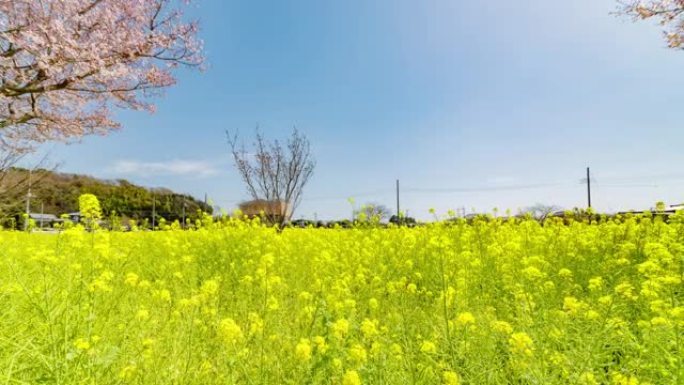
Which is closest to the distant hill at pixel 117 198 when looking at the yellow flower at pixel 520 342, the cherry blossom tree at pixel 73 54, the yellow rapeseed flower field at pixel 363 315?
the cherry blossom tree at pixel 73 54

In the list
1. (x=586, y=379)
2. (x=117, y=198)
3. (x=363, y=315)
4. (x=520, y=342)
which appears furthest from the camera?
(x=117, y=198)

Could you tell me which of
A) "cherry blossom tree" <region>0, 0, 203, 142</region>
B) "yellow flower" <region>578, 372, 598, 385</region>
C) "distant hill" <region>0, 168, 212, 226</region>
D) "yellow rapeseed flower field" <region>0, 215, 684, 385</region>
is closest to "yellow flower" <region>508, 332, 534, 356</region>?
"yellow rapeseed flower field" <region>0, 215, 684, 385</region>

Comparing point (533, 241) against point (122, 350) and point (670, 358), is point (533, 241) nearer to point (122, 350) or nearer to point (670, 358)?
point (670, 358)

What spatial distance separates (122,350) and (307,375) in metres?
1.21

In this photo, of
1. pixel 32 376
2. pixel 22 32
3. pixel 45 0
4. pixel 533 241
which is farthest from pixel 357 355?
pixel 45 0

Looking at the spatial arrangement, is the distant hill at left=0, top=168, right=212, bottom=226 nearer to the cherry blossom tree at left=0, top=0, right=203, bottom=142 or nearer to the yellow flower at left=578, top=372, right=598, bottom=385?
the cherry blossom tree at left=0, top=0, right=203, bottom=142

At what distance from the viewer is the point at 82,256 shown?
4227mm

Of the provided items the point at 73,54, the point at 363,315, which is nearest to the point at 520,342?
the point at 363,315

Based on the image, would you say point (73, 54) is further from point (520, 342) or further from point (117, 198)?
point (117, 198)

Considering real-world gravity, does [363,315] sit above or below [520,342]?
below

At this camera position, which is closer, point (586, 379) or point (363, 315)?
point (586, 379)

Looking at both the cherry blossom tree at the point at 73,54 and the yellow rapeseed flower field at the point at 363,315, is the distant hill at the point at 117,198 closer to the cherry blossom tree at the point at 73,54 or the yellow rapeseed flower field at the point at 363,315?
the cherry blossom tree at the point at 73,54

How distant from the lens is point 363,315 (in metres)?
3.44

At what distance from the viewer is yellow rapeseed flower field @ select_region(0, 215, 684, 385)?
2119 mm
